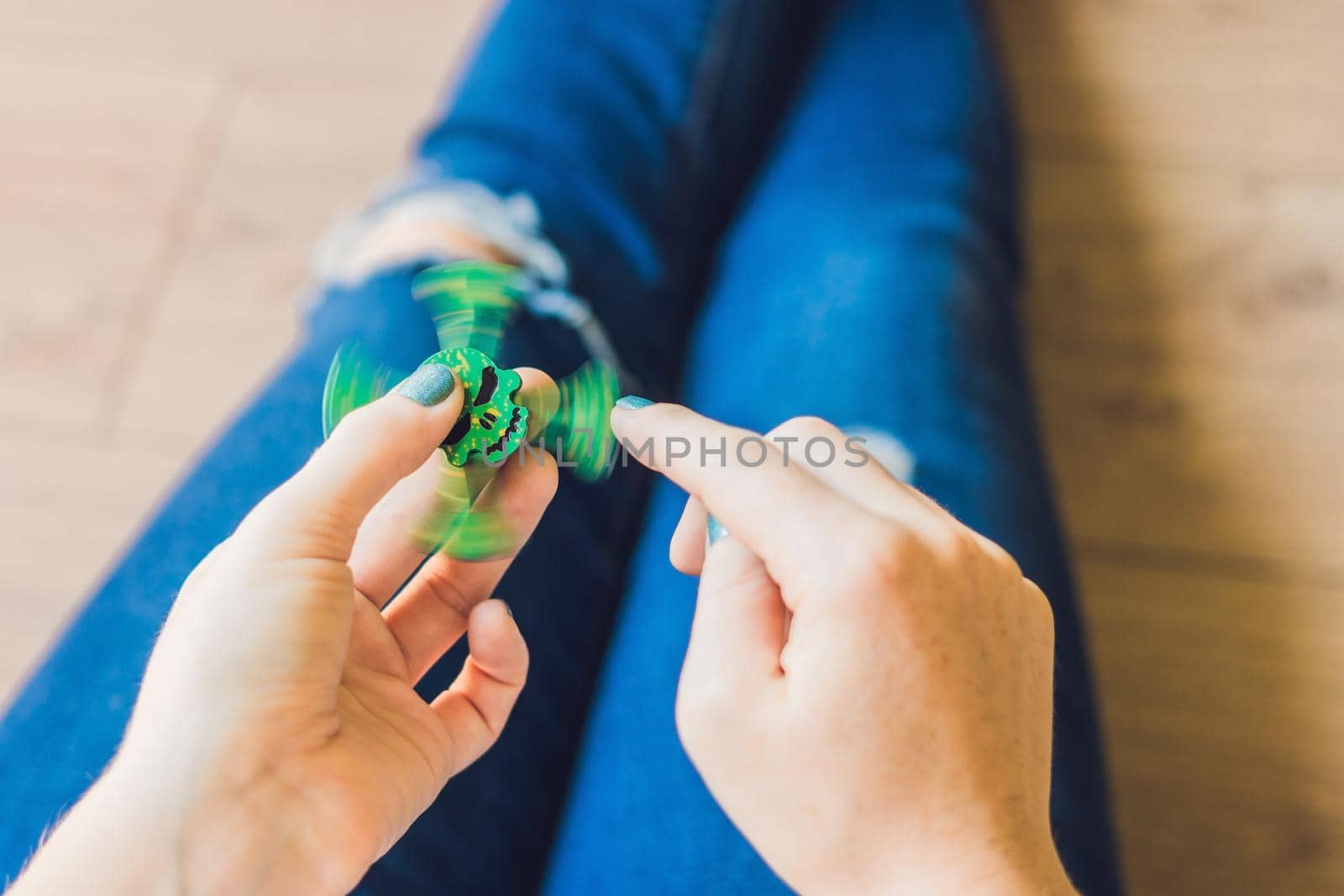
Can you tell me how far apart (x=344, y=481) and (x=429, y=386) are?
0.24ft

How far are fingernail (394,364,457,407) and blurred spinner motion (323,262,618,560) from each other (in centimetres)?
2

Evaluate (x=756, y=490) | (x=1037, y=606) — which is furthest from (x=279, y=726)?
(x=1037, y=606)

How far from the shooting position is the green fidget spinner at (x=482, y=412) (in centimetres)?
51

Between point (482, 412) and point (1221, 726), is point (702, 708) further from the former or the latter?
point (1221, 726)

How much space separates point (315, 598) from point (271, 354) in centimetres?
66

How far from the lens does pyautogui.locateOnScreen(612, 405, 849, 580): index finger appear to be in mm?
404

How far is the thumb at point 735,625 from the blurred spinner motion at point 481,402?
14cm

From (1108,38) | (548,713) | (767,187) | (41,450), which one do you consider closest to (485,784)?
(548,713)

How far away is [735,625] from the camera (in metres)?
0.42

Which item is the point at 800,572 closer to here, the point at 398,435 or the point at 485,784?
the point at 398,435

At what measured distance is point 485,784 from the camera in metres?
0.60

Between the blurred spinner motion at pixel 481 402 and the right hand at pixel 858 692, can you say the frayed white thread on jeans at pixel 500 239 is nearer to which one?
the blurred spinner motion at pixel 481 402

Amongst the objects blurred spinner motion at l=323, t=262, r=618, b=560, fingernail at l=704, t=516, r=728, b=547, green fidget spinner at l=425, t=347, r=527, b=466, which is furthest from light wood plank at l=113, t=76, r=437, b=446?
fingernail at l=704, t=516, r=728, b=547

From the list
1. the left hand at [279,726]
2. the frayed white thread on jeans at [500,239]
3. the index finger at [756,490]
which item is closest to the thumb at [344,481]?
the left hand at [279,726]
